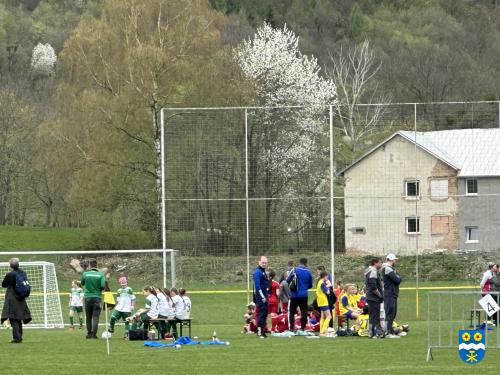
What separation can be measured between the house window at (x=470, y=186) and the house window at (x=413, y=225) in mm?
1513

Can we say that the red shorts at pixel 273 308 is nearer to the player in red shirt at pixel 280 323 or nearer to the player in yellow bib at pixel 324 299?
the player in red shirt at pixel 280 323

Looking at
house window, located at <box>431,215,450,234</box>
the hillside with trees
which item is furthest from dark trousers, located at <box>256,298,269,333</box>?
house window, located at <box>431,215,450,234</box>

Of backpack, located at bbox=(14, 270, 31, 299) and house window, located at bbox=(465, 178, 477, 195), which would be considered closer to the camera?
backpack, located at bbox=(14, 270, 31, 299)

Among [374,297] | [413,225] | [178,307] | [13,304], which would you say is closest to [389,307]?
[374,297]

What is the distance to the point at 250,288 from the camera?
3566cm

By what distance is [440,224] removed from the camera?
3422 cm

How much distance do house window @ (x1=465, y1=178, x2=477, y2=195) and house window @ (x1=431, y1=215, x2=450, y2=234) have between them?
3.07 feet

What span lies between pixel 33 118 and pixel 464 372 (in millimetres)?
57257

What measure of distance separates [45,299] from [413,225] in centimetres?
988

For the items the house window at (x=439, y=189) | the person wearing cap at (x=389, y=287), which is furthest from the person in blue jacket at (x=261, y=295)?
the house window at (x=439, y=189)

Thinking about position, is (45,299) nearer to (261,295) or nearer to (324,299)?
(261,295)

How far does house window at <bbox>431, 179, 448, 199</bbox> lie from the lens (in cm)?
3412

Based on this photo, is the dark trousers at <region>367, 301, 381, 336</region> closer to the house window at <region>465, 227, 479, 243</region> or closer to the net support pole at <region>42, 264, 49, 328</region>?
the house window at <region>465, 227, 479, 243</region>

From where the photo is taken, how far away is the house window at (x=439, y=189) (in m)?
34.1
